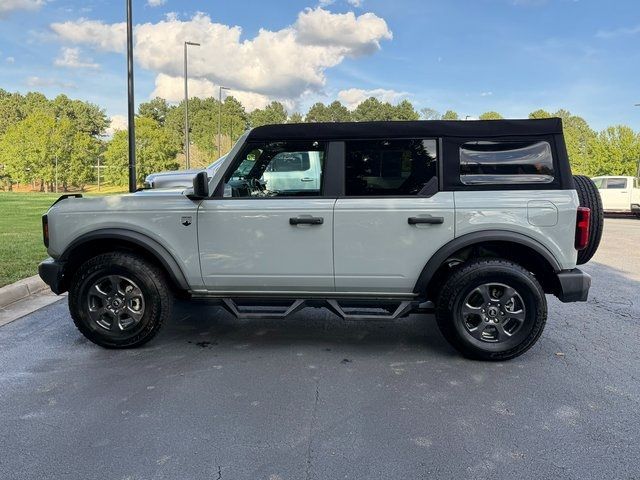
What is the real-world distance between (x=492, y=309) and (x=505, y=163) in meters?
1.18

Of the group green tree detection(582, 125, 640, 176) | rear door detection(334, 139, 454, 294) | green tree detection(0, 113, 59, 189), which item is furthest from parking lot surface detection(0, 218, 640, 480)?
green tree detection(582, 125, 640, 176)

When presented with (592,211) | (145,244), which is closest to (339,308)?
(145,244)

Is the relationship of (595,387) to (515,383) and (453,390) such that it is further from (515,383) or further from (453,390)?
(453,390)

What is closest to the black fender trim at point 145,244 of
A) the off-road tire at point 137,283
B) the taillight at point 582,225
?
the off-road tire at point 137,283

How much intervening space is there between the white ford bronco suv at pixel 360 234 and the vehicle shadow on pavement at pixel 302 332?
451 mm

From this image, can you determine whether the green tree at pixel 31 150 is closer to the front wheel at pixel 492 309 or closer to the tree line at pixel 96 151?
the tree line at pixel 96 151

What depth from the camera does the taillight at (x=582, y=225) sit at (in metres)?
3.86

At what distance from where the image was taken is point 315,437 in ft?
9.45

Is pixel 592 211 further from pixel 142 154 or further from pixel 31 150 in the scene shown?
pixel 31 150

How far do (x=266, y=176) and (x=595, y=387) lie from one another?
301 cm

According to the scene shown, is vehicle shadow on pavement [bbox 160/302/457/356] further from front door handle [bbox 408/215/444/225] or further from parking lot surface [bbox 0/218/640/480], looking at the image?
front door handle [bbox 408/215/444/225]

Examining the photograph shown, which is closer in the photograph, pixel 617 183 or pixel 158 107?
pixel 617 183

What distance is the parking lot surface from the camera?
8.63 ft

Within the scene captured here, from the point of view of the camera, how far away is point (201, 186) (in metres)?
4.07
